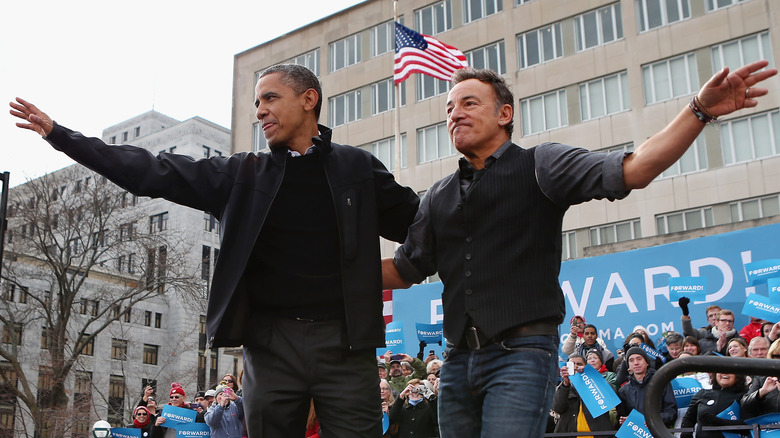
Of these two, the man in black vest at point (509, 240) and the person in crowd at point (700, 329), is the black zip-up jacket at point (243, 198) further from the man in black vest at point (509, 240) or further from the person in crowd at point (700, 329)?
the person in crowd at point (700, 329)

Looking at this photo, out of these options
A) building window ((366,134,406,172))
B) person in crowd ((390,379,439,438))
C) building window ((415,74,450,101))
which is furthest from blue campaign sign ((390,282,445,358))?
building window ((415,74,450,101))

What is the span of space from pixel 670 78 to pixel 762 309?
872 inches

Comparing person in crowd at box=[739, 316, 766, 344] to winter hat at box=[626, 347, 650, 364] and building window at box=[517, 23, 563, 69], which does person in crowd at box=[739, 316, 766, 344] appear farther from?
building window at box=[517, 23, 563, 69]

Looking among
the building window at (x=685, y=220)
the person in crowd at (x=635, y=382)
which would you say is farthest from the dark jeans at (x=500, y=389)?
the building window at (x=685, y=220)

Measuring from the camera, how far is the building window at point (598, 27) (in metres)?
32.7

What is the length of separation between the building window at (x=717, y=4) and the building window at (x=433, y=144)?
39.1ft

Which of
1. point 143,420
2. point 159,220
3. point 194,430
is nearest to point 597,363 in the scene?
point 194,430

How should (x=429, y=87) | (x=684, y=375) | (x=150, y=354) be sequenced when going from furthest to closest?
(x=150, y=354), (x=429, y=87), (x=684, y=375)

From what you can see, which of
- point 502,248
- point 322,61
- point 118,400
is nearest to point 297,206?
point 502,248

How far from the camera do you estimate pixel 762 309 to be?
10.5 meters

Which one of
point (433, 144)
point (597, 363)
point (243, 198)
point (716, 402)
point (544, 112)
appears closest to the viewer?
point (243, 198)

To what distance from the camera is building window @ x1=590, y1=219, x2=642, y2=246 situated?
30281mm

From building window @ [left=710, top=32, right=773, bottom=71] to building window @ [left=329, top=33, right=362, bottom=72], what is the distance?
1810cm

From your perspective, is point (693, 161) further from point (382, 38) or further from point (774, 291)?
point (774, 291)
